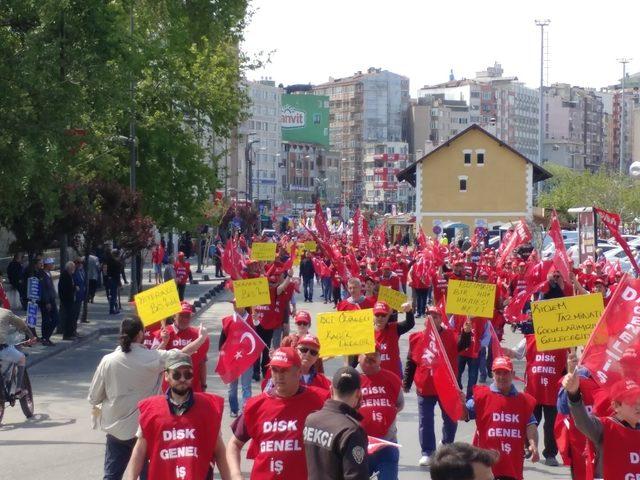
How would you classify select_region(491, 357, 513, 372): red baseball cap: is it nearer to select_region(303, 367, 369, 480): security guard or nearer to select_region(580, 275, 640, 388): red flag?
select_region(580, 275, 640, 388): red flag

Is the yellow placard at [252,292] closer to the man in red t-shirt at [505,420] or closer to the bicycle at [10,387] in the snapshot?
the bicycle at [10,387]

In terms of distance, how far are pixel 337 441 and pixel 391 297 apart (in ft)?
26.3

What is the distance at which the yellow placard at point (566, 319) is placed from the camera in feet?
28.5

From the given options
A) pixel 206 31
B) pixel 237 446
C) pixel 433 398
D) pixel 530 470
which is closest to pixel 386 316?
pixel 433 398

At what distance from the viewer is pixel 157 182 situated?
37.3 metres

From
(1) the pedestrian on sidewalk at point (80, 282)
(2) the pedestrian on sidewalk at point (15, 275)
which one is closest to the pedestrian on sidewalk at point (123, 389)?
(1) the pedestrian on sidewalk at point (80, 282)

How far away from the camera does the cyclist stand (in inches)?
536

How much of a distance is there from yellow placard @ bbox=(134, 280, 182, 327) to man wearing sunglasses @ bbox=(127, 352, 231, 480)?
3446 millimetres

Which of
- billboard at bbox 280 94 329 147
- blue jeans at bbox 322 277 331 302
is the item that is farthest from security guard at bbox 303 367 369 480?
billboard at bbox 280 94 329 147

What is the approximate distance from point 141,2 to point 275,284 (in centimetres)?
1933

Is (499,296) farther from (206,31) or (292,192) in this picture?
(292,192)

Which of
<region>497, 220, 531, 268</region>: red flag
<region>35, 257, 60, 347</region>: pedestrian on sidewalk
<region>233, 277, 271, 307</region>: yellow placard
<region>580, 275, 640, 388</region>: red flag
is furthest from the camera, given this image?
<region>497, 220, 531, 268</region>: red flag

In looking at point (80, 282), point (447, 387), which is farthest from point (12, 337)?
point (80, 282)

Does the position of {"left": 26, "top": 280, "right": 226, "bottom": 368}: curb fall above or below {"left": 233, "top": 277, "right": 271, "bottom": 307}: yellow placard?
below
